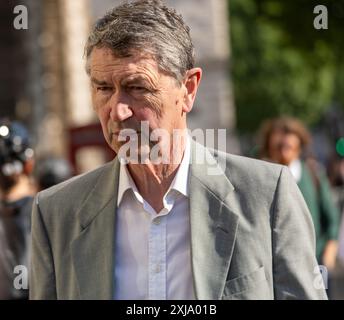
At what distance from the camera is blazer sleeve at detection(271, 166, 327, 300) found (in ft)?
8.87

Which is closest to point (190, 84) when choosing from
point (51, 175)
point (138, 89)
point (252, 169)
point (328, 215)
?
point (138, 89)

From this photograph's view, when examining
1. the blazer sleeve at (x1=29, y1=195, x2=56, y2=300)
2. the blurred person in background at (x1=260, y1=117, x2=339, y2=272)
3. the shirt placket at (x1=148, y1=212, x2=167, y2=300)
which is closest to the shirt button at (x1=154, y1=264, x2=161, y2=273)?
the shirt placket at (x1=148, y1=212, x2=167, y2=300)

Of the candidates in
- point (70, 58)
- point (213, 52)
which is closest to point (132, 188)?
point (213, 52)

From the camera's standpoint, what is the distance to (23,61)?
2762 cm

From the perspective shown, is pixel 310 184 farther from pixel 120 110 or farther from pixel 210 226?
pixel 120 110

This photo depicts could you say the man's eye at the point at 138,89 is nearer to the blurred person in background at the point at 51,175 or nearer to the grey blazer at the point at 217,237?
the grey blazer at the point at 217,237

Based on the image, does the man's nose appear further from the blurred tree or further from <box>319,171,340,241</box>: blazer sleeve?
the blurred tree

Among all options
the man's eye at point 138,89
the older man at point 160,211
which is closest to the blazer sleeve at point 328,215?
the older man at point 160,211

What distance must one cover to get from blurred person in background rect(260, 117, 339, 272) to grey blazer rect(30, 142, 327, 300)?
3.79 m

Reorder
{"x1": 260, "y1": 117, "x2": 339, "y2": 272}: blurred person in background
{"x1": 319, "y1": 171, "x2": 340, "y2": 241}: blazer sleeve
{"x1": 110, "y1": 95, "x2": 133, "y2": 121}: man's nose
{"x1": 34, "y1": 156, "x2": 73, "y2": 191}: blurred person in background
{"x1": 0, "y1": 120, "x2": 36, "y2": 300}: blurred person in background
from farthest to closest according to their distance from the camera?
1. {"x1": 34, "y1": 156, "x2": 73, "y2": 191}: blurred person in background
2. {"x1": 319, "y1": 171, "x2": 340, "y2": 241}: blazer sleeve
3. {"x1": 260, "y1": 117, "x2": 339, "y2": 272}: blurred person in background
4. {"x1": 0, "y1": 120, "x2": 36, "y2": 300}: blurred person in background
5. {"x1": 110, "y1": 95, "x2": 133, "y2": 121}: man's nose

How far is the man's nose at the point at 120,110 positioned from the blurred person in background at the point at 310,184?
4.00 metres

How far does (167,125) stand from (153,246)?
1.12 feet

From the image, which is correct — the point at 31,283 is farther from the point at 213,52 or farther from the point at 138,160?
the point at 213,52

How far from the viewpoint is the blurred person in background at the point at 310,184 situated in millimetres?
6727
